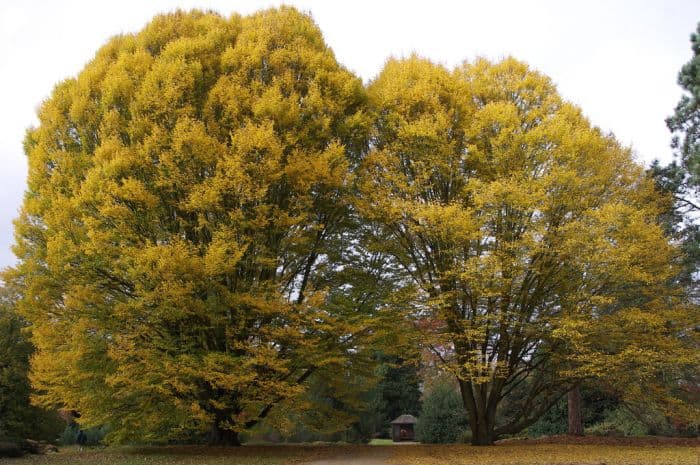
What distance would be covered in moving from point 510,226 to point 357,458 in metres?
9.53

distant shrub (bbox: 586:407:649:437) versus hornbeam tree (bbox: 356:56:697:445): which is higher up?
hornbeam tree (bbox: 356:56:697:445)

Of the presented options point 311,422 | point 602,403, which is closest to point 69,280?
point 311,422

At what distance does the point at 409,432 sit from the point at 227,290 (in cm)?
2841

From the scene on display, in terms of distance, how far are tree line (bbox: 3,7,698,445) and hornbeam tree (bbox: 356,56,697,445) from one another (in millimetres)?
101

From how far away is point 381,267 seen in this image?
65.6 feet

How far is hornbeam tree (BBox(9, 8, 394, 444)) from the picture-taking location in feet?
51.3

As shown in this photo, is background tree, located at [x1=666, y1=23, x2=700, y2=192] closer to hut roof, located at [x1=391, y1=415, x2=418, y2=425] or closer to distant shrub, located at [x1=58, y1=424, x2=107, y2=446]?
hut roof, located at [x1=391, y1=415, x2=418, y2=425]

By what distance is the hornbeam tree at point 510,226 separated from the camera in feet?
57.0

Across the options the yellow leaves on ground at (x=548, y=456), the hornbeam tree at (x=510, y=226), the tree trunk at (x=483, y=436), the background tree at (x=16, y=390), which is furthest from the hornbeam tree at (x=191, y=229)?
the background tree at (x=16, y=390)

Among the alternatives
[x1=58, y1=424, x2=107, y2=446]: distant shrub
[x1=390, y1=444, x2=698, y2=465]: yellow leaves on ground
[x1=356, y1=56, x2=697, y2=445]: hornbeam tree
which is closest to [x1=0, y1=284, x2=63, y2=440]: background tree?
[x1=58, y1=424, x2=107, y2=446]: distant shrub

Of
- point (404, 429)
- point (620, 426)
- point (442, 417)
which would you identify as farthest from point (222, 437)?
point (404, 429)

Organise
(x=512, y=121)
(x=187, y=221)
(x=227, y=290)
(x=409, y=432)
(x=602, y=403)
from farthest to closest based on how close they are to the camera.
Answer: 1. (x=409, y=432)
2. (x=602, y=403)
3. (x=512, y=121)
4. (x=187, y=221)
5. (x=227, y=290)

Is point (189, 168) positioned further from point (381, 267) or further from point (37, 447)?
point (37, 447)

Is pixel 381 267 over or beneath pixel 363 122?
beneath
